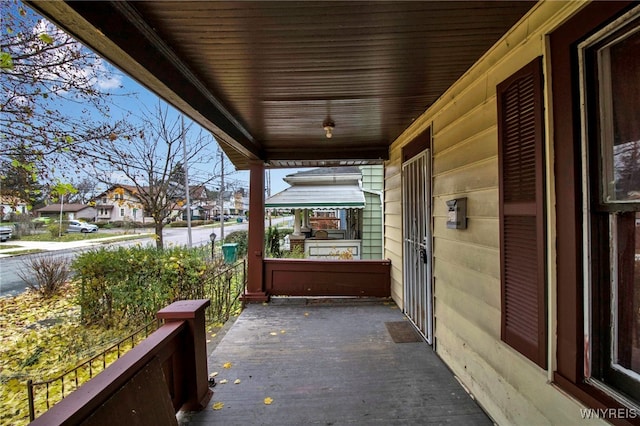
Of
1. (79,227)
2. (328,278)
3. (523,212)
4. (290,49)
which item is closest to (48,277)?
(328,278)

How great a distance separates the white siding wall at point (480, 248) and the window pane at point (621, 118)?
0.93 ft

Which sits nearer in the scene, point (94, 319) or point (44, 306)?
point (94, 319)

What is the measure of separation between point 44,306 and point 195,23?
632 cm

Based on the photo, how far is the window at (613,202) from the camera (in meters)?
1.12

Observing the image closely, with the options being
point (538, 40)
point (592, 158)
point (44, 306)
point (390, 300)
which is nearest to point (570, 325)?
point (592, 158)

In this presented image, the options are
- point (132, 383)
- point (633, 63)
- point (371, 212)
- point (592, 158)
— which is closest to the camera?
point (633, 63)

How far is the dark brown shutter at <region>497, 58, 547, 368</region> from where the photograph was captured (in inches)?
60.9

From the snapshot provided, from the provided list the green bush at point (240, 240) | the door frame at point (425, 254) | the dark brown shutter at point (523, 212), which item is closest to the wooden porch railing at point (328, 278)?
the door frame at point (425, 254)

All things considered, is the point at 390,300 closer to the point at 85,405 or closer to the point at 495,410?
the point at 495,410

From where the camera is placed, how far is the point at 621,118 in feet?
3.80

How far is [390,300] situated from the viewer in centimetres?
482

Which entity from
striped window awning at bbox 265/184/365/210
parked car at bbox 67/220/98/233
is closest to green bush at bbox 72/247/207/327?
striped window awning at bbox 265/184/365/210
